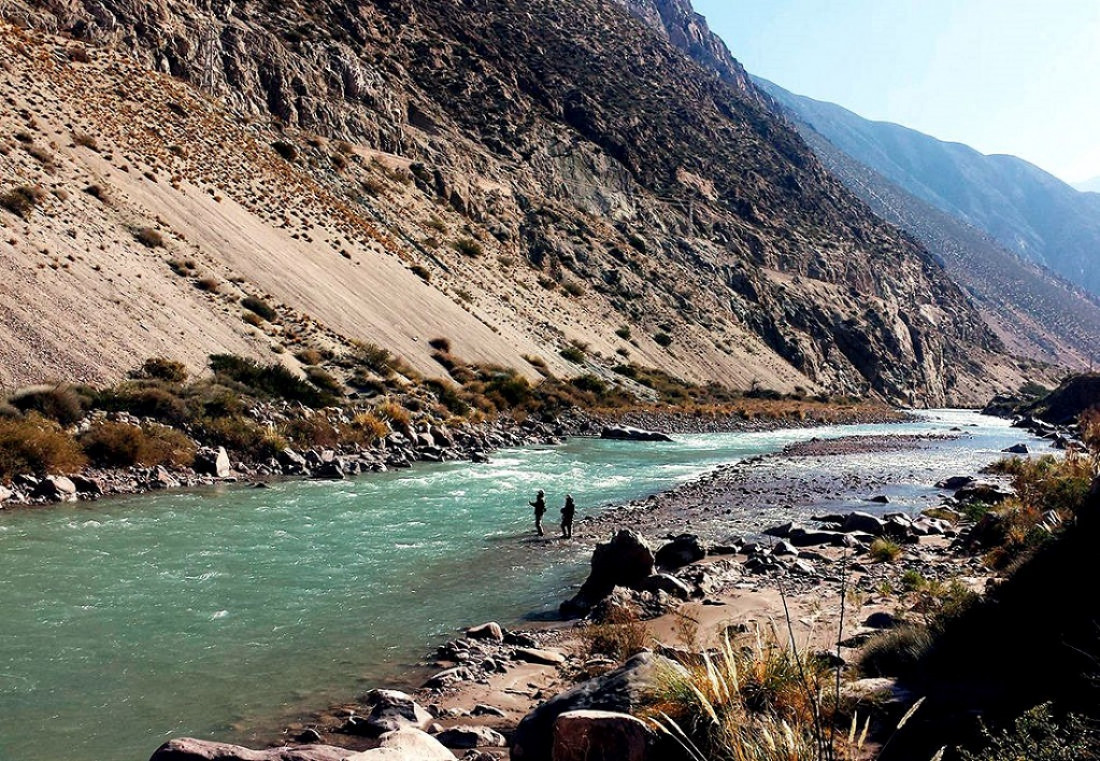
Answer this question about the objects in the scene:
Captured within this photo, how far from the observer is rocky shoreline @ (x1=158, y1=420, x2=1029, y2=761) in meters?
6.81

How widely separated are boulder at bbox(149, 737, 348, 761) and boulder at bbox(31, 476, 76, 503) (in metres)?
12.9

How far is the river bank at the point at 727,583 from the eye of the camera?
728 cm

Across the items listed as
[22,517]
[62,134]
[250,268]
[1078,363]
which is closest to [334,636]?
[22,517]

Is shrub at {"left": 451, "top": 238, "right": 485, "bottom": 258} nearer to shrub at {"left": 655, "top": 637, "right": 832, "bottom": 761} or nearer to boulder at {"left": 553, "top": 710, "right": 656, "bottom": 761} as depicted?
shrub at {"left": 655, "top": 637, "right": 832, "bottom": 761}

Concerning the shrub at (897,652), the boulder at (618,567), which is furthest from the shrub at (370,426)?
the shrub at (897,652)

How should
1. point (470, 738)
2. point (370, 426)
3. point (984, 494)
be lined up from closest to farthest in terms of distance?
point (470, 738), point (984, 494), point (370, 426)

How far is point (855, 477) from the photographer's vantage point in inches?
1030

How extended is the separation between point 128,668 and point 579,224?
6423 centimetres

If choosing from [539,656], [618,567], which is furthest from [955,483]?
[539,656]

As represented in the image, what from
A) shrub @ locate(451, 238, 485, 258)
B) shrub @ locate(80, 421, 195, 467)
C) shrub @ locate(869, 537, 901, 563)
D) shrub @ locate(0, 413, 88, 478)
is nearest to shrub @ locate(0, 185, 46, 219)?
shrub @ locate(80, 421, 195, 467)

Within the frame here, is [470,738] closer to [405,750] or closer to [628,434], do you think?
[405,750]

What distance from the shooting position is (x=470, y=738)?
6230 millimetres

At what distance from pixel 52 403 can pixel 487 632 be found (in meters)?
14.7

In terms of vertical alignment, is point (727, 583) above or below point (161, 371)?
above
